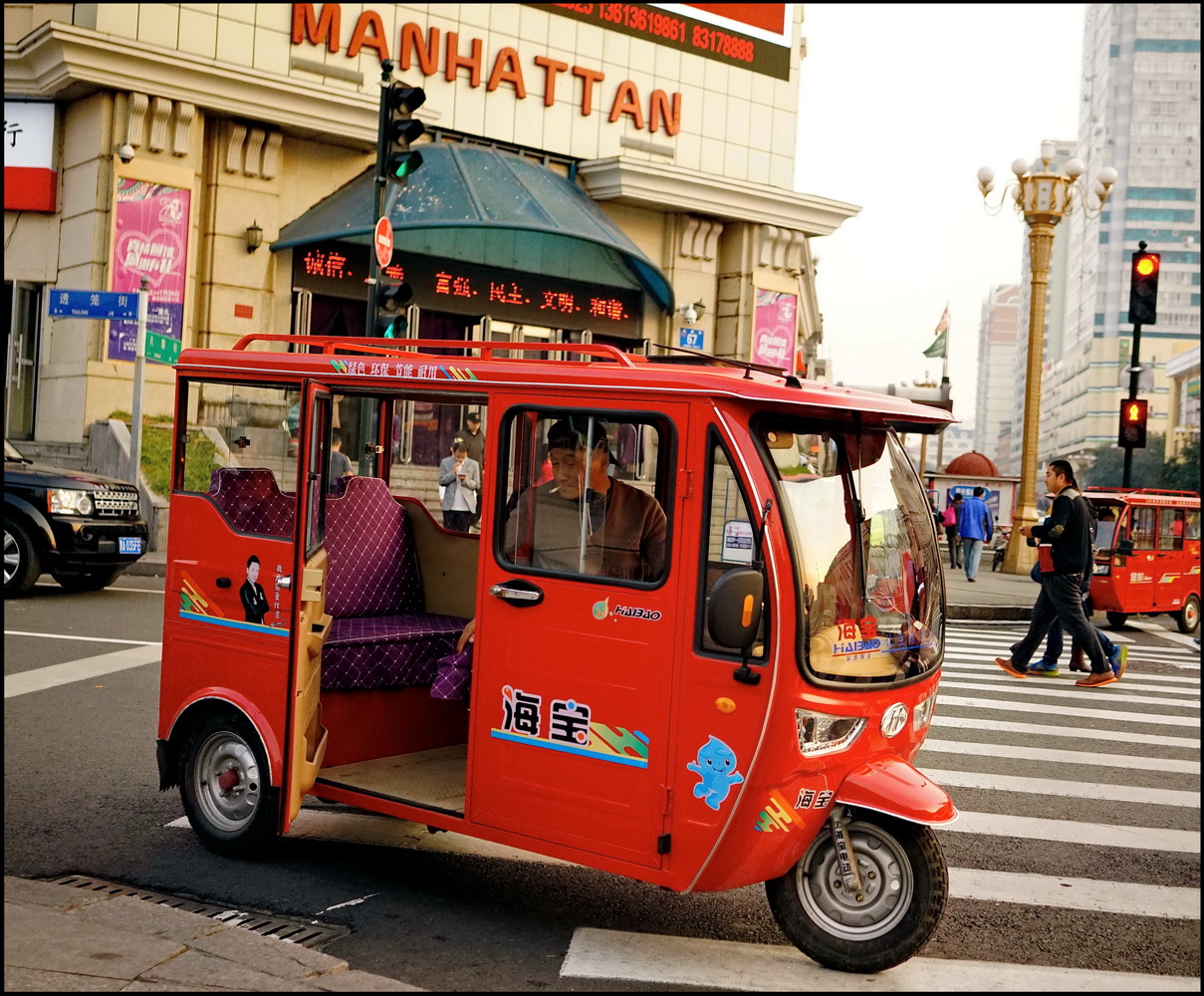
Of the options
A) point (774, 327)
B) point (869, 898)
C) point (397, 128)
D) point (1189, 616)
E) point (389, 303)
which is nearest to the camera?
point (869, 898)

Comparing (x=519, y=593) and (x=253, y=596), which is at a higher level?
(x=519, y=593)

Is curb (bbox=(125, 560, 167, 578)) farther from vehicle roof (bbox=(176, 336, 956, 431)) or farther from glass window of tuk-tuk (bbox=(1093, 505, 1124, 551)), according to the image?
glass window of tuk-tuk (bbox=(1093, 505, 1124, 551))

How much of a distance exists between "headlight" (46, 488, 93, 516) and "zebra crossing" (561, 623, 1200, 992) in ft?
28.0

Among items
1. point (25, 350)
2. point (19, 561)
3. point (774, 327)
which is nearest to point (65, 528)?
point (19, 561)

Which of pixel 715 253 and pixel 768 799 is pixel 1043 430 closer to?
pixel 715 253

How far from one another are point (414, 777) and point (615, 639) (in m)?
1.43

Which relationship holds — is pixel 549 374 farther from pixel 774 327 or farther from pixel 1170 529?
pixel 774 327

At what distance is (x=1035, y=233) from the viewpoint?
25391 millimetres

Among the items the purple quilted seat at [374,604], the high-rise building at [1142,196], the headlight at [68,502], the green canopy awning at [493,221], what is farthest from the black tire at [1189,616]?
the high-rise building at [1142,196]

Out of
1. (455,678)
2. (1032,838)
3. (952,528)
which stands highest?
(952,528)

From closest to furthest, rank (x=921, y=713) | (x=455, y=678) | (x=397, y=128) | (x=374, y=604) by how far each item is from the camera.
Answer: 1. (x=921, y=713)
2. (x=455, y=678)
3. (x=374, y=604)
4. (x=397, y=128)

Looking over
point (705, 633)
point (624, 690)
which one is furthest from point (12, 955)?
point (705, 633)

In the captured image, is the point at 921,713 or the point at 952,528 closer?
the point at 921,713

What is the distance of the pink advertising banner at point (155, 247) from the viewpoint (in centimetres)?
2028
